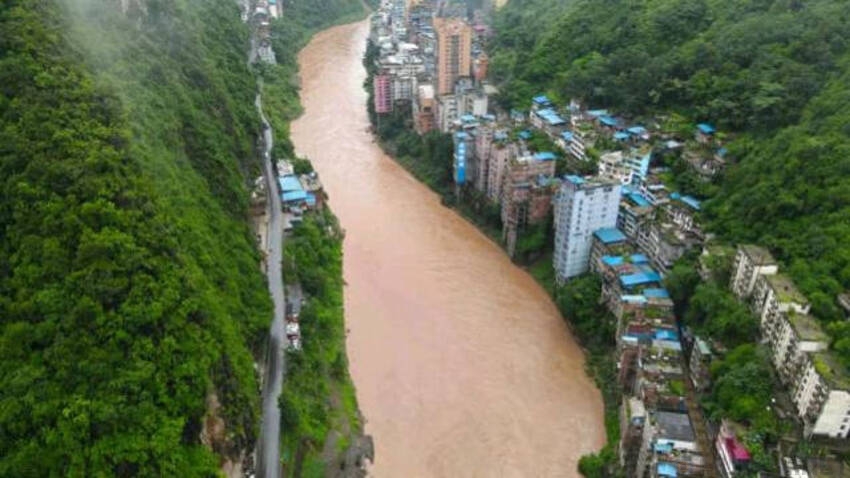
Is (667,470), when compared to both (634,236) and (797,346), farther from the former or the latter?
(634,236)

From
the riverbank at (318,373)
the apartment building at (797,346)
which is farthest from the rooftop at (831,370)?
the riverbank at (318,373)

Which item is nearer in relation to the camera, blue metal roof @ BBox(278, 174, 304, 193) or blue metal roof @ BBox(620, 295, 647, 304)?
blue metal roof @ BBox(620, 295, 647, 304)

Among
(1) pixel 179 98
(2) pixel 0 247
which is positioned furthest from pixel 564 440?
(1) pixel 179 98

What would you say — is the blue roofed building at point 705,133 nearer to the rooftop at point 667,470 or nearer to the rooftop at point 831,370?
the rooftop at point 831,370

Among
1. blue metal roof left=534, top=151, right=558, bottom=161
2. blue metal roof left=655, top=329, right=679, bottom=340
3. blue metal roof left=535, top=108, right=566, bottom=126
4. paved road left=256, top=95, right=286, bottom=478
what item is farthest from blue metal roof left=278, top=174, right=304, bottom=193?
blue metal roof left=655, top=329, right=679, bottom=340

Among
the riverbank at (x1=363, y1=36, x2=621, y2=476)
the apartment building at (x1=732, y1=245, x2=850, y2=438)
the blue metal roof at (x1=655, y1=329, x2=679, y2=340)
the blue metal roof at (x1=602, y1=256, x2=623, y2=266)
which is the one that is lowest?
the riverbank at (x1=363, y1=36, x2=621, y2=476)

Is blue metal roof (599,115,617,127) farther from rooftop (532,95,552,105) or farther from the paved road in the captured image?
the paved road

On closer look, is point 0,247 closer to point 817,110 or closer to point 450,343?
point 450,343
